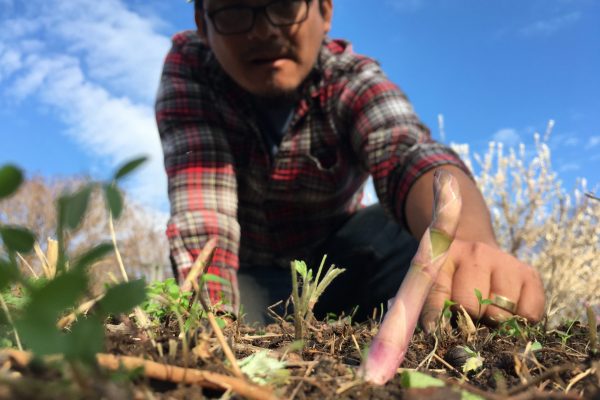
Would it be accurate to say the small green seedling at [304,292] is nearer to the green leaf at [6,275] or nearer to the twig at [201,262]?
the twig at [201,262]

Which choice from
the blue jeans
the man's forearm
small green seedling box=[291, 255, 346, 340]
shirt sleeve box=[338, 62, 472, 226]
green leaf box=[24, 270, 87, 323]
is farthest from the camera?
the blue jeans

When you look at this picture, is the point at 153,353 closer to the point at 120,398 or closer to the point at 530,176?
the point at 120,398

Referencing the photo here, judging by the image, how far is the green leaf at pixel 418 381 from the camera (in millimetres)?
571

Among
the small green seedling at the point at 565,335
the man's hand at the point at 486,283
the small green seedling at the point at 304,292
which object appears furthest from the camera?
the man's hand at the point at 486,283

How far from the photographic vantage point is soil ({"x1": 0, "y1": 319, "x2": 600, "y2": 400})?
18.7 inches

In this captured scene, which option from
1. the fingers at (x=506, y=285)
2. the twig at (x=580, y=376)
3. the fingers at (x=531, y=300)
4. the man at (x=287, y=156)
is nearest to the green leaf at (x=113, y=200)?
the twig at (x=580, y=376)

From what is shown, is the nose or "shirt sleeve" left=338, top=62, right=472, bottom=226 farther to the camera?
the nose

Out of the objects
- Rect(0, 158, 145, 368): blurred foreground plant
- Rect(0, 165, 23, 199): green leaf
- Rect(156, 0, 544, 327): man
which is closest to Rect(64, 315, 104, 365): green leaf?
Rect(0, 158, 145, 368): blurred foreground plant

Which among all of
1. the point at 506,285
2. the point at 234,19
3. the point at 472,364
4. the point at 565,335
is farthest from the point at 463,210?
the point at 234,19

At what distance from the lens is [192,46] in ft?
10.5

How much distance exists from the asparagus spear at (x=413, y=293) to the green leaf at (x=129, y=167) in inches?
15.4

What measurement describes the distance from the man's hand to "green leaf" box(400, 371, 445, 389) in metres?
0.61

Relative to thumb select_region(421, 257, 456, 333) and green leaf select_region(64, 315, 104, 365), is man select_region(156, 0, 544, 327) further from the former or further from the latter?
green leaf select_region(64, 315, 104, 365)

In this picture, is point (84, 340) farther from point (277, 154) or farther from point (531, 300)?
point (277, 154)
